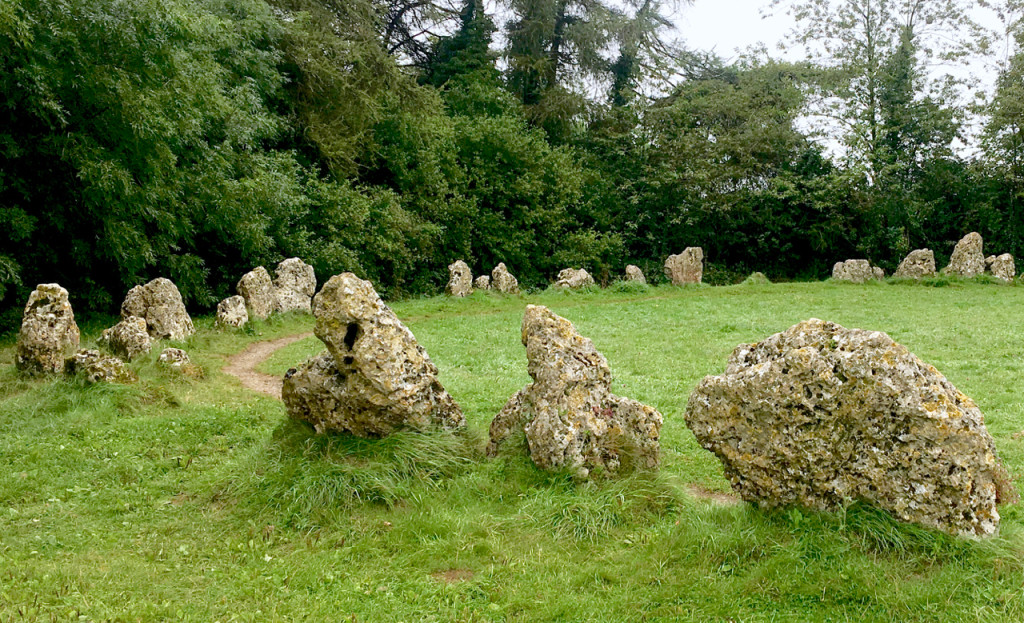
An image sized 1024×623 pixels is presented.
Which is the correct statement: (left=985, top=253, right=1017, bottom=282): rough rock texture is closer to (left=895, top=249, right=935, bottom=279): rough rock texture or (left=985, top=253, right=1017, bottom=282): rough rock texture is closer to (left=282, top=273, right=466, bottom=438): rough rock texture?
(left=895, top=249, right=935, bottom=279): rough rock texture

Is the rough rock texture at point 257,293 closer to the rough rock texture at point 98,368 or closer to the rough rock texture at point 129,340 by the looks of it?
the rough rock texture at point 129,340

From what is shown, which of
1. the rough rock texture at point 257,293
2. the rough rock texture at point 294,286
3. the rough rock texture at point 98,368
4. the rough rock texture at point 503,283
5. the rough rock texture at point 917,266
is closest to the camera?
the rough rock texture at point 98,368

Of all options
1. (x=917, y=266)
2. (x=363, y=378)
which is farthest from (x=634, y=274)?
(x=363, y=378)

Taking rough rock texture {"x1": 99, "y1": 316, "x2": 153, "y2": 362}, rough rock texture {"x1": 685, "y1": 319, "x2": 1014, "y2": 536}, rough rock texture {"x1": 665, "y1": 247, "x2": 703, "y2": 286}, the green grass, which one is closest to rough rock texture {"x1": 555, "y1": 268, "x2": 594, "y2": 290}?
rough rock texture {"x1": 665, "y1": 247, "x2": 703, "y2": 286}

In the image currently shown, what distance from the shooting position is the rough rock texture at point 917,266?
2892cm

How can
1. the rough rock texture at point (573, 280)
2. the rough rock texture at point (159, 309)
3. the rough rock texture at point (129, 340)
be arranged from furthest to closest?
the rough rock texture at point (573, 280) < the rough rock texture at point (159, 309) < the rough rock texture at point (129, 340)

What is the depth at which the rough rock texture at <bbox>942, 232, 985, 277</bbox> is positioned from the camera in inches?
1139

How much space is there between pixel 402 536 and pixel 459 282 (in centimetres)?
2053

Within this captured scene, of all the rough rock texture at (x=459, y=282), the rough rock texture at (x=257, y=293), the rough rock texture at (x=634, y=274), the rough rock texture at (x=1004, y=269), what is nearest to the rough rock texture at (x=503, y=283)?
the rough rock texture at (x=459, y=282)

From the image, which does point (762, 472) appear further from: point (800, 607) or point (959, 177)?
point (959, 177)

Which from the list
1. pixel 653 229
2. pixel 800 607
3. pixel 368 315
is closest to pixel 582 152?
pixel 653 229

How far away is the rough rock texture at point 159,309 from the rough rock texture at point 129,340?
8.36ft

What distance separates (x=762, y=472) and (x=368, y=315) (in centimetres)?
399

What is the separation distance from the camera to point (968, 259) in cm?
2906
